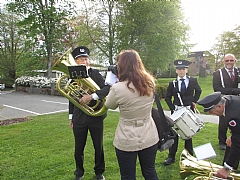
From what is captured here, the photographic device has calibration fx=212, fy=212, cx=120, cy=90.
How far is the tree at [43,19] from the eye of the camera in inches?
719

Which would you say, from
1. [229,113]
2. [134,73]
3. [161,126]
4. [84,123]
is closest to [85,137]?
[84,123]

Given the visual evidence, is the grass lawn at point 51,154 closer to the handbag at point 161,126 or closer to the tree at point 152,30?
the handbag at point 161,126

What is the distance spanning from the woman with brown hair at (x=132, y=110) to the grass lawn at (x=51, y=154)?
1465mm

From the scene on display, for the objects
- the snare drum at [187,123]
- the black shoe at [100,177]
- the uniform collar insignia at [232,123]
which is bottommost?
the black shoe at [100,177]

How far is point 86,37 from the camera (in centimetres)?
2042

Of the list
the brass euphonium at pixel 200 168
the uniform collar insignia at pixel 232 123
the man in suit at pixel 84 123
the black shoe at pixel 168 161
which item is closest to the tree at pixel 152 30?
the black shoe at pixel 168 161

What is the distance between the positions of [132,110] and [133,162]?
0.58 m

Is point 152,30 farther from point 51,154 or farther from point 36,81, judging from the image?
point 51,154

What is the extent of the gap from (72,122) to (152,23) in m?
16.4

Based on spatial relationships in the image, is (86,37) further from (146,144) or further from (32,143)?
(146,144)

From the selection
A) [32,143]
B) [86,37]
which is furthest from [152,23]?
[32,143]

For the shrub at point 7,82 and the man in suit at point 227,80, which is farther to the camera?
the shrub at point 7,82

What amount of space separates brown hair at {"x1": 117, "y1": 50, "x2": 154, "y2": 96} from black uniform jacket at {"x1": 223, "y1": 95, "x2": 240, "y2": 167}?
34.6 inches

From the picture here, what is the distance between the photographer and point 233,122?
7.31 feet
